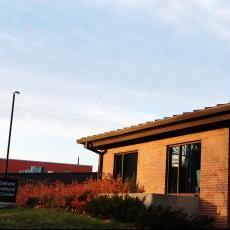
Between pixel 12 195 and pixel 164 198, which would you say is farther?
pixel 12 195

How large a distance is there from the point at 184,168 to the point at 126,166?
389 centimetres

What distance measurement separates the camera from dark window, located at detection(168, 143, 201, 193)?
17.5 meters

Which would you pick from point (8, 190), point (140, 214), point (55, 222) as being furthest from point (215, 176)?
point (8, 190)

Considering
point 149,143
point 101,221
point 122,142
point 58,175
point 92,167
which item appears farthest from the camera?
point 92,167

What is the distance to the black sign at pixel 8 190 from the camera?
24.5 meters

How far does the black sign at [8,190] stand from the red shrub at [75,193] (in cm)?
160

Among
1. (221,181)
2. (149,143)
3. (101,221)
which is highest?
(149,143)

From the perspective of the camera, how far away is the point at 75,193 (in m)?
19.8

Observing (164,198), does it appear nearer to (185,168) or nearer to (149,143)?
(185,168)

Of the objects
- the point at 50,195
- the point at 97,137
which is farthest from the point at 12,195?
the point at 97,137

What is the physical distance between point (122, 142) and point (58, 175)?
2367 cm

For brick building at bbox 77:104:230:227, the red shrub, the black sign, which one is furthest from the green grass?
the black sign

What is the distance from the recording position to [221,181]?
52.9 feet

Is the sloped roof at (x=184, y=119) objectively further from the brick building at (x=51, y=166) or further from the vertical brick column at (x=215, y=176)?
the brick building at (x=51, y=166)
